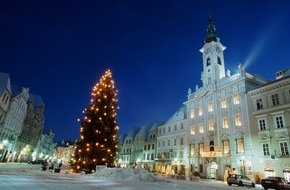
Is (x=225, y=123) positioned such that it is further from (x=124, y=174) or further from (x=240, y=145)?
(x=124, y=174)

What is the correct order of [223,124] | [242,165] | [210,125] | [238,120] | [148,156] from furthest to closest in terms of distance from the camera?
[148,156], [210,125], [223,124], [238,120], [242,165]

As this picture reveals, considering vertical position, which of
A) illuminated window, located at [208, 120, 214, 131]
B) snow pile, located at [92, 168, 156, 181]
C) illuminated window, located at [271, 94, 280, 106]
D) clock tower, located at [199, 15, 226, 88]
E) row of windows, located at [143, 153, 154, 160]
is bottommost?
snow pile, located at [92, 168, 156, 181]

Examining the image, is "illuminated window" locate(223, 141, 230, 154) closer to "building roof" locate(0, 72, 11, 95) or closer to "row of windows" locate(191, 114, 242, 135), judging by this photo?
"row of windows" locate(191, 114, 242, 135)

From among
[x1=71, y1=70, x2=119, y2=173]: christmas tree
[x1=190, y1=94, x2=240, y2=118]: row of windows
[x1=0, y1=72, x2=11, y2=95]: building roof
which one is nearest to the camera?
[x1=71, y1=70, x2=119, y2=173]: christmas tree

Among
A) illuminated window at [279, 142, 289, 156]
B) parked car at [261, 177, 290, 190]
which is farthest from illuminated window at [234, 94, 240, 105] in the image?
parked car at [261, 177, 290, 190]

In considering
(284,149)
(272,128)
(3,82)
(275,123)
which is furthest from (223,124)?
(3,82)

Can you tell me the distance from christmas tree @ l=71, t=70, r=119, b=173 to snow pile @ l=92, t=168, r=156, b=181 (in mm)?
3267

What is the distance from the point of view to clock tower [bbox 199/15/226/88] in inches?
1945

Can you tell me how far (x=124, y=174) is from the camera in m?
21.2

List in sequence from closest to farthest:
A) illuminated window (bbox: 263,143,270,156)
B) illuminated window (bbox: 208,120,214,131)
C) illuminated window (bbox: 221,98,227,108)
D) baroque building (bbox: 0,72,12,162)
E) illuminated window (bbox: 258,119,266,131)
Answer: illuminated window (bbox: 263,143,270,156), illuminated window (bbox: 258,119,266,131), illuminated window (bbox: 221,98,227,108), baroque building (bbox: 0,72,12,162), illuminated window (bbox: 208,120,214,131)

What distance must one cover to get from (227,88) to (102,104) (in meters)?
26.0

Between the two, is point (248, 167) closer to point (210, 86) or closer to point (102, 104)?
point (210, 86)

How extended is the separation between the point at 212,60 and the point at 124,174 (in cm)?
3794

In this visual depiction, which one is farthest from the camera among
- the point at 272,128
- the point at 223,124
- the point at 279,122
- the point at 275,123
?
the point at 223,124
